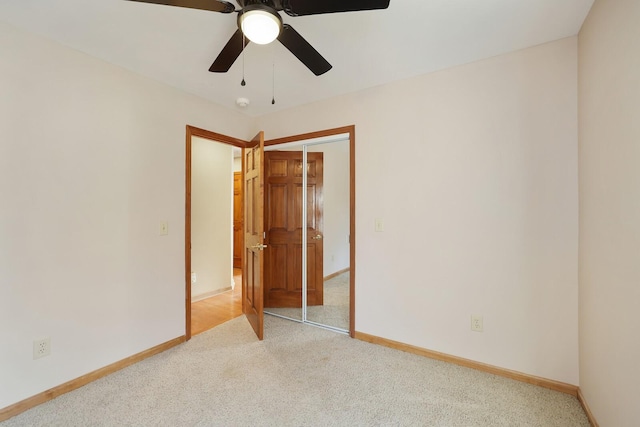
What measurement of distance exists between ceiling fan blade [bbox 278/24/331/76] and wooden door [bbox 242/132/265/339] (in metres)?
1.23

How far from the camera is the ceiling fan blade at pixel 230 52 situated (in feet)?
4.80

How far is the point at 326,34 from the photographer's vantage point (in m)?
1.87

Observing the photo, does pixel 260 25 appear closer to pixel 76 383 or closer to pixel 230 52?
pixel 230 52

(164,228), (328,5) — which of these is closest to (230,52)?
(328,5)

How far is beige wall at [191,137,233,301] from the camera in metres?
4.14

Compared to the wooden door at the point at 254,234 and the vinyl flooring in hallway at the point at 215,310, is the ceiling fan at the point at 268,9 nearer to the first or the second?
the wooden door at the point at 254,234

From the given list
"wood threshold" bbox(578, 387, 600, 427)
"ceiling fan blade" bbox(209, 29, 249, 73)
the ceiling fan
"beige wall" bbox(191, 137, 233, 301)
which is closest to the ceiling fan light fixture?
the ceiling fan

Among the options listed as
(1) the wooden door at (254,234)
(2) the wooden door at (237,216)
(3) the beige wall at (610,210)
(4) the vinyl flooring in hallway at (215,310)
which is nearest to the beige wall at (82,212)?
(4) the vinyl flooring in hallway at (215,310)

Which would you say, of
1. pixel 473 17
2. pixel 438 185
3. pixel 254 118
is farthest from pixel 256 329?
pixel 473 17

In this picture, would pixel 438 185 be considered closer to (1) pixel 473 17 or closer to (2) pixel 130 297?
(1) pixel 473 17

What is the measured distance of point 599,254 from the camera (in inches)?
61.7

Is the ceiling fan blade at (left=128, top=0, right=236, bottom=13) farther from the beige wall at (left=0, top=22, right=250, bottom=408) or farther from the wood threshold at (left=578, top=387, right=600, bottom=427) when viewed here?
the wood threshold at (left=578, top=387, right=600, bottom=427)

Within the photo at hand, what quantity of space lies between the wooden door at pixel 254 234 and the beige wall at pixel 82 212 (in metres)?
0.69

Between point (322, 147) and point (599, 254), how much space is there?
2743mm
